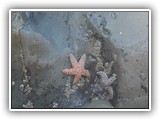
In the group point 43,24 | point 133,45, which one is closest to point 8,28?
point 43,24

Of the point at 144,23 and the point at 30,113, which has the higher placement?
the point at 144,23

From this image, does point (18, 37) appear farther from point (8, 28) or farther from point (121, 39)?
point (121, 39)

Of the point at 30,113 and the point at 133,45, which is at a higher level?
the point at 133,45
